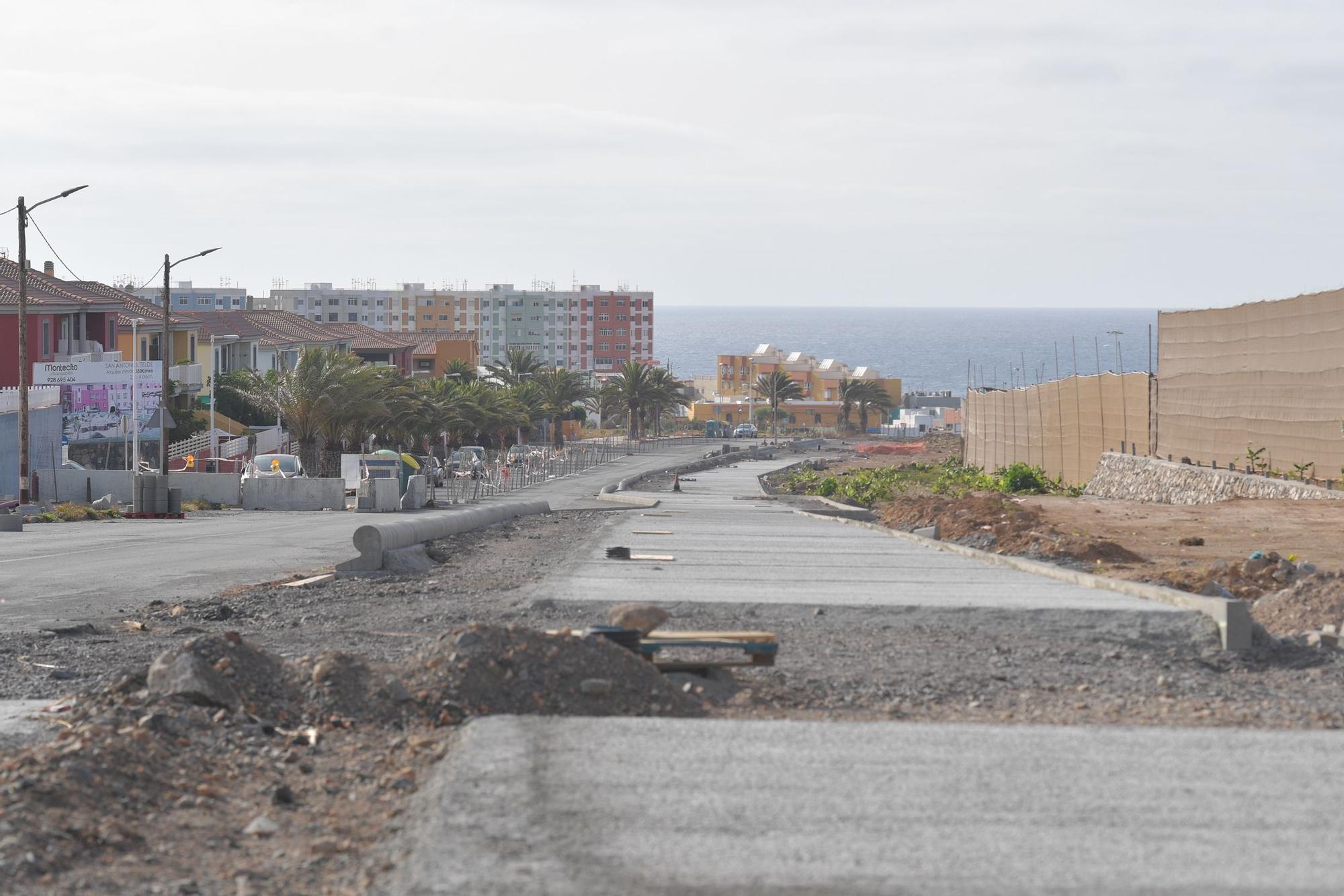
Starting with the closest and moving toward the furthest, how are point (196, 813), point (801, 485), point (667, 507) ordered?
point (196, 813)
point (667, 507)
point (801, 485)

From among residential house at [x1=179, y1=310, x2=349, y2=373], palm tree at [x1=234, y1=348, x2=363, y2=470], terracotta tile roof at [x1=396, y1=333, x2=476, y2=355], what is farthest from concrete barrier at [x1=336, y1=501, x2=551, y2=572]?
terracotta tile roof at [x1=396, y1=333, x2=476, y2=355]

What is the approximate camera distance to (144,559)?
2242 centimetres

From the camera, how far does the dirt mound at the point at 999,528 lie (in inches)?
786

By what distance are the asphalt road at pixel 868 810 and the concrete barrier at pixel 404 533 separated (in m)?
10.4

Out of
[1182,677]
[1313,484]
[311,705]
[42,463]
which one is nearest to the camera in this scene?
[311,705]

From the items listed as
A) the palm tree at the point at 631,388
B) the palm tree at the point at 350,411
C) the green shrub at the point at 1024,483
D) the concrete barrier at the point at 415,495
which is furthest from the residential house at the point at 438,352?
the green shrub at the point at 1024,483

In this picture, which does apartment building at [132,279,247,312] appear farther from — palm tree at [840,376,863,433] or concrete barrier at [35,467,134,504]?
concrete barrier at [35,467,134,504]

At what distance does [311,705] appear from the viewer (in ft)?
Answer: 30.8

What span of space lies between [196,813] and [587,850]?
220cm

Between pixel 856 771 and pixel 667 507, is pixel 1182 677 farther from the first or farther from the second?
pixel 667 507

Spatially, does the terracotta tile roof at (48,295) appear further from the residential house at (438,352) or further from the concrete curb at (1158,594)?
the residential house at (438,352)

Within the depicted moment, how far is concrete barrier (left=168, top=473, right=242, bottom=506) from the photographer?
44.8 m

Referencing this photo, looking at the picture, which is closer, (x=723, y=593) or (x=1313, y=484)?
(x=723, y=593)

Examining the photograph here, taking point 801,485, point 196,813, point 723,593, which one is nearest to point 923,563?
point 723,593
